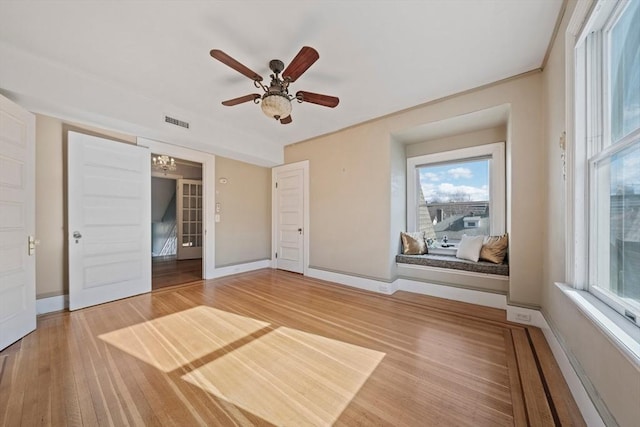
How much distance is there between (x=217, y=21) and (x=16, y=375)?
300 centimetres

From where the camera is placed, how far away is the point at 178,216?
6.16 m

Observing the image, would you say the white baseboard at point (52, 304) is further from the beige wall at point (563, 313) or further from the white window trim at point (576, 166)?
the white window trim at point (576, 166)

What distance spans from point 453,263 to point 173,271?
523 cm

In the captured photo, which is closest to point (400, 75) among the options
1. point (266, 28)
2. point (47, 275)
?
point (266, 28)

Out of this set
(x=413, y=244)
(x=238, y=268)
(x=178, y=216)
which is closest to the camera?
(x=413, y=244)

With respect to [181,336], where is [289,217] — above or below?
above

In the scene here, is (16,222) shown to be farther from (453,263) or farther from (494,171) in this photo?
(494,171)

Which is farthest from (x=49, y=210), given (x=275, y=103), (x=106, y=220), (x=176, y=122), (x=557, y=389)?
(x=557, y=389)

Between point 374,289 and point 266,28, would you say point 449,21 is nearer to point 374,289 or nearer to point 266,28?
point 266,28

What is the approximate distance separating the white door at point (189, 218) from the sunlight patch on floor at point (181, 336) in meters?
4.02

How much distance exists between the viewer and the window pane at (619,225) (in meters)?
1.12

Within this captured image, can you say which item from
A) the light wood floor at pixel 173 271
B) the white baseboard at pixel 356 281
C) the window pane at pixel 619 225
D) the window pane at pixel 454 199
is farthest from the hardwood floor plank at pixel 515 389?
the light wood floor at pixel 173 271

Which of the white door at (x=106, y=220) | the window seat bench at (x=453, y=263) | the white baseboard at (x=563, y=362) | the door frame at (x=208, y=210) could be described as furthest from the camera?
the door frame at (x=208, y=210)

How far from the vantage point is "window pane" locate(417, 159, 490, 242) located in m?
3.54
